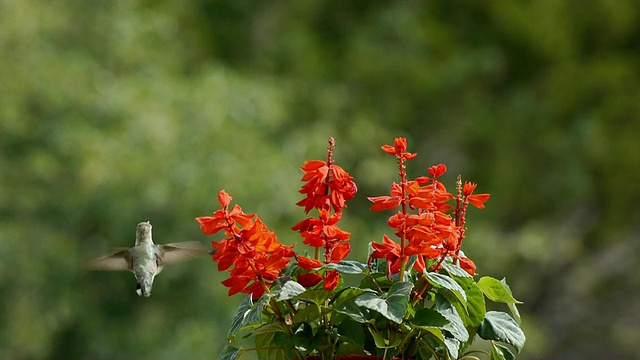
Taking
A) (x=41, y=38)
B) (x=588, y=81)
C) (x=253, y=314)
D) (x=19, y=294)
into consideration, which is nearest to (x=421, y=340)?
(x=253, y=314)

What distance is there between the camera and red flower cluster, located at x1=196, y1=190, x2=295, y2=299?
1798mm

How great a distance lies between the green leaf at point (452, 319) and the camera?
176 cm

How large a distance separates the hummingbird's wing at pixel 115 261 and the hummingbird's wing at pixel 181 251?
0.25 feet

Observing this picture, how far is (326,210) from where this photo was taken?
1.85 meters

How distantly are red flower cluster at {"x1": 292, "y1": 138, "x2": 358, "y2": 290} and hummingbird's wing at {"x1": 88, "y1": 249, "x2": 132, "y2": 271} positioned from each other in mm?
644

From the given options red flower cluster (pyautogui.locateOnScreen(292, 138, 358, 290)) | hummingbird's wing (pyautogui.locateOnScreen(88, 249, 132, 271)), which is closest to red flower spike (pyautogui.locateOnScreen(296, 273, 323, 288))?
red flower cluster (pyautogui.locateOnScreen(292, 138, 358, 290))

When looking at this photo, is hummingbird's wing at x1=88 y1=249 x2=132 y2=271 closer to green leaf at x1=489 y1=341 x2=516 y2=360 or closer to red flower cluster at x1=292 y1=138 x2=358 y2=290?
red flower cluster at x1=292 y1=138 x2=358 y2=290

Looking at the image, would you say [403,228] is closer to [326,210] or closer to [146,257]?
[326,210]

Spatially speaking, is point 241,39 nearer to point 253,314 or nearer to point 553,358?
point 553,358

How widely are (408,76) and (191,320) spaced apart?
3.67 meters

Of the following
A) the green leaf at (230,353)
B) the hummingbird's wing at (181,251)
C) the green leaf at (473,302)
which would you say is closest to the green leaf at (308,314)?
the green leaf at (230,353)

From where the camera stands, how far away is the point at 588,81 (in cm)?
1084

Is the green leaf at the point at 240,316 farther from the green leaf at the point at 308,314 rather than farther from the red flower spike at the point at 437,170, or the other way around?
the red flower spike at the point at 437,170

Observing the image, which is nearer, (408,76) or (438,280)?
(438,280)
